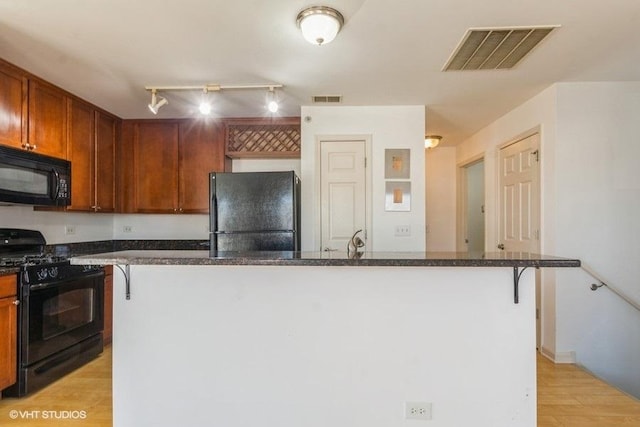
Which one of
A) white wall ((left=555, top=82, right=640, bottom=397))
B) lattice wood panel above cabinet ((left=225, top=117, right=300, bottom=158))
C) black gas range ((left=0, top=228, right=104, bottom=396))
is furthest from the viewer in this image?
lattice wood panel above cabinet ((left=225, top=117, right=300, bottom=158))

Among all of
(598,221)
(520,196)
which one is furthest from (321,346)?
(520,196)

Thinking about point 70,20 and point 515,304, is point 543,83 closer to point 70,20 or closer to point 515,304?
point 515,304

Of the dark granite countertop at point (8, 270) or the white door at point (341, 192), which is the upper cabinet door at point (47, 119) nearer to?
the dark granite countertop at point (8, 270)

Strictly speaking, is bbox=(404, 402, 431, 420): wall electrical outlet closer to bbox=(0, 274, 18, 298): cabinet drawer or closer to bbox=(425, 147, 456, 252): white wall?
bbox=(0, 274, 18, 298): cabinet drawer

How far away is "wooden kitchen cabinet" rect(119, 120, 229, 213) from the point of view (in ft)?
12.2

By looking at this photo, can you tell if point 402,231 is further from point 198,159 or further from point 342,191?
point 198,159

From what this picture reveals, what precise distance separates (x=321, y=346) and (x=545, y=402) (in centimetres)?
168

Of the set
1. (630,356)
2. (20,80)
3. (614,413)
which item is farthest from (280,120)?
(630,356)

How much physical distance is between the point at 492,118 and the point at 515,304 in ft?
9.09

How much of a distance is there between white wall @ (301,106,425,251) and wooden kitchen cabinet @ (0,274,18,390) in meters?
2.20

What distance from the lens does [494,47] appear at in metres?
2.25

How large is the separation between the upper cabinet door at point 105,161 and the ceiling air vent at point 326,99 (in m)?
2.16

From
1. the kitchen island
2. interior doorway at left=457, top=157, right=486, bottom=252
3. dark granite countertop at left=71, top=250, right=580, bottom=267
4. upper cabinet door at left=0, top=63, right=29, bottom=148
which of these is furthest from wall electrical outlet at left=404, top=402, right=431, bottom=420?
interior doorway at left=457, top=157, right=486, bottom=252

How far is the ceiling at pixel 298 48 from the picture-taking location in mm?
1861
